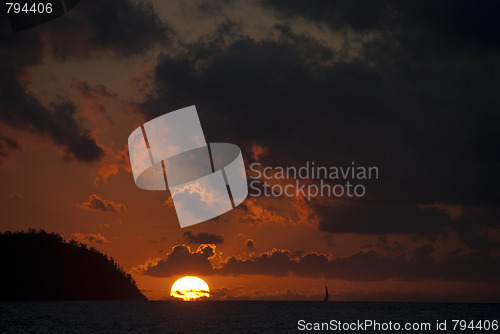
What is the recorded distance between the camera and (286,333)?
10944 cm

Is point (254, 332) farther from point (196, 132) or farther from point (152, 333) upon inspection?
point (196, 132)

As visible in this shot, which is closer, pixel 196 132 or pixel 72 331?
pixel 196 132

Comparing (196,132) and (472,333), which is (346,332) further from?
(196,132)

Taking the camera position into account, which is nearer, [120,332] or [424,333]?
[120,332]

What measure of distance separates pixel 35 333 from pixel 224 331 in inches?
1313

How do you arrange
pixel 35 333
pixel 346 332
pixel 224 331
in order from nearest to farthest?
pixel 35 333 < pixel 224 331 < pixel 346 332

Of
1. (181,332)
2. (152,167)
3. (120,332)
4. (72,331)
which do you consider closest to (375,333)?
(181,332)

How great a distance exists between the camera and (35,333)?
329 feet

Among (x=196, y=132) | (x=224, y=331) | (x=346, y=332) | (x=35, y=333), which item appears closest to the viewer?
(x=196, y=132)

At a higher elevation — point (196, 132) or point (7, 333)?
point (196, 132)

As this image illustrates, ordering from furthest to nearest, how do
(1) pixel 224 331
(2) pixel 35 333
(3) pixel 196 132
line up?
(1) pixel 224 331
(2) pixel 35 333
(3) pixel 196 132

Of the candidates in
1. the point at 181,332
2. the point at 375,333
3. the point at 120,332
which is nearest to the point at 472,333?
the point at 375,333

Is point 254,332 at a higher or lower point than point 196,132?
lower

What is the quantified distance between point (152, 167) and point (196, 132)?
6.62 m
